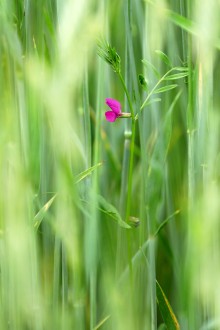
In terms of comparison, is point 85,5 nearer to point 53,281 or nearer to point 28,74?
point 28,74

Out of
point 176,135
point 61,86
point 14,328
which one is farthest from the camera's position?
point 176,135

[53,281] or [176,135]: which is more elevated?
[176,135]

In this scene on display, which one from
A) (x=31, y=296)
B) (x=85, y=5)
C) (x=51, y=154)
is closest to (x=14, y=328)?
(x=31, y=296)

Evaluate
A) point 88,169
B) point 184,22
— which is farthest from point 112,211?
point 184,22

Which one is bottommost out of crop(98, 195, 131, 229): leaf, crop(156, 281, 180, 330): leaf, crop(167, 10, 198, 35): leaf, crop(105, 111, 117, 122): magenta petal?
crop(156, 281, 180, 330): leaf

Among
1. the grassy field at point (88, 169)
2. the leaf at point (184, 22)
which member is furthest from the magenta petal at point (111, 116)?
the leaf at point (184, 22)

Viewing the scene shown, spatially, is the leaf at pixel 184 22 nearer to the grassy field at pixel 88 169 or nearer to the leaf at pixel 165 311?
the grassy field at pixel 88 169

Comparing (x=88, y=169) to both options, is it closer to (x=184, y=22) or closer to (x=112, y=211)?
(x=112, y=211)

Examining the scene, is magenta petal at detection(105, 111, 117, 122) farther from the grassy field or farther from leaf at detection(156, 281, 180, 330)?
leaf at detection(156, 281, 180, 330)

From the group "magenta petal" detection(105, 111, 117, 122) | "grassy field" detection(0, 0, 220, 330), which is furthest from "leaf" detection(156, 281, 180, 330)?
"magenta petal" detection(105, 111, 117, 122)
